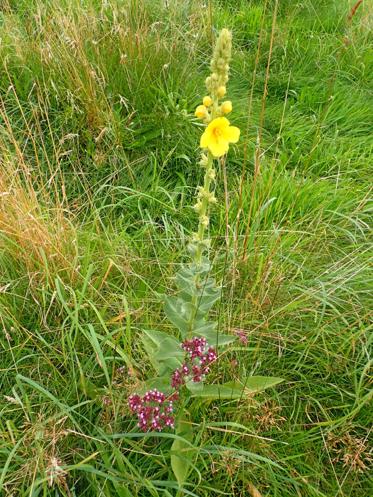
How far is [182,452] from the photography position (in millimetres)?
1788

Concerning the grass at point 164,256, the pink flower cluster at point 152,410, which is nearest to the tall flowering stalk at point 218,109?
the grass at point 164,256

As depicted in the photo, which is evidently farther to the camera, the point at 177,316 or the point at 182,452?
the point at 177,316

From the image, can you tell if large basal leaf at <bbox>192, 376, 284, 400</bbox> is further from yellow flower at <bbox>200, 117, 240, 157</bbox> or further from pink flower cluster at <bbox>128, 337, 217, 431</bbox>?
yellow flower at <bbox>200, 117, 240, 157</bbox>

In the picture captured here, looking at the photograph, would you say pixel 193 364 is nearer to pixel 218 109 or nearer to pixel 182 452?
pixel 182 452

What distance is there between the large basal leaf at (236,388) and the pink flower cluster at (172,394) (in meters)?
0.10

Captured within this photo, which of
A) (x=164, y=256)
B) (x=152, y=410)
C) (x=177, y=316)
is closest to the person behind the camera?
(x=152, y=410)

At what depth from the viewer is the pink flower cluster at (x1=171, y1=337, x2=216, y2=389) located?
1.80 m

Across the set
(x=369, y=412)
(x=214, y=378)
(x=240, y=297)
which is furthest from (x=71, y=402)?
(x=369, y=412)

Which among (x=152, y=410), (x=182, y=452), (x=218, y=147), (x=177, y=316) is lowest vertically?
(x=182, y=452)

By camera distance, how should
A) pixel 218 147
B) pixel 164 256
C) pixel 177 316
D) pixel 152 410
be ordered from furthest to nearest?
1. pixel 164 256
2. pixel 177 316
3. pixel 152 410
4. pixel 218 147

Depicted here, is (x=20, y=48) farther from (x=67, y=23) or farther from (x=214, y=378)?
(x=214, y=378)

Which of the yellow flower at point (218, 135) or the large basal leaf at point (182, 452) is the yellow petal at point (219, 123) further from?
the large basal leaf at point (182, 452)

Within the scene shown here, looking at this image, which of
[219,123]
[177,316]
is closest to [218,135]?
[219,123]

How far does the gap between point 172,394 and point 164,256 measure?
931 millimetres
